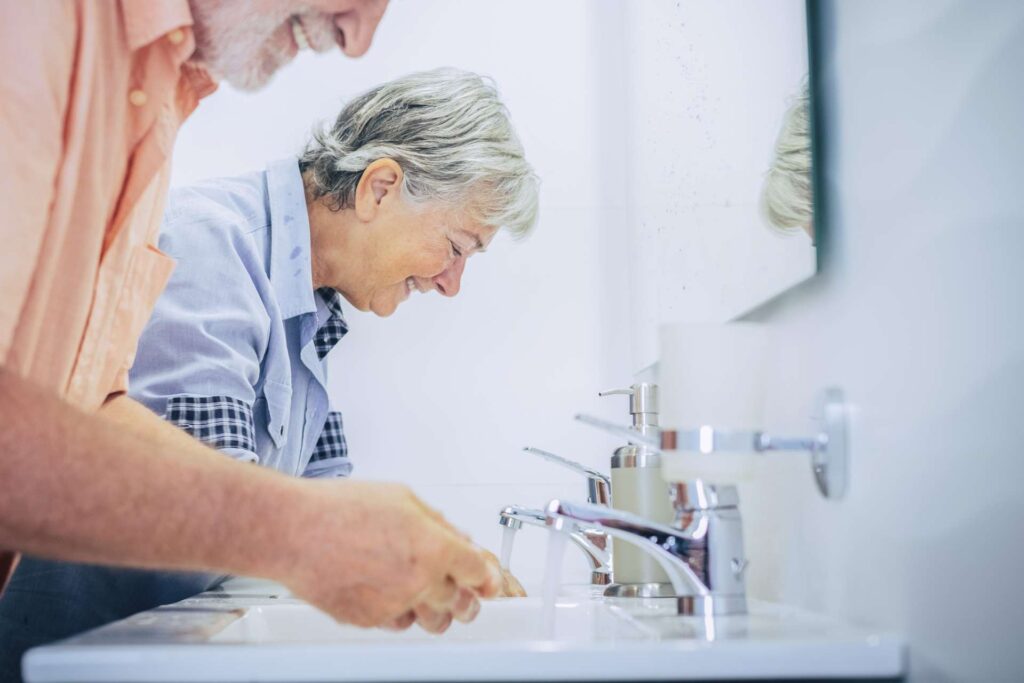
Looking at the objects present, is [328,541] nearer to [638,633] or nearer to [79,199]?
[638,633]

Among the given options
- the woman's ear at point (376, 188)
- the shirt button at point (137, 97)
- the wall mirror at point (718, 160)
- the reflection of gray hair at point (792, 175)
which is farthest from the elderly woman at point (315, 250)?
the reflection of gray hair at point (792, 175)

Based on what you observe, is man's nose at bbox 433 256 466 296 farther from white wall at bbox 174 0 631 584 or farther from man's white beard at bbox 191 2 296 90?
man's white beard at bbox 191 2 296 90

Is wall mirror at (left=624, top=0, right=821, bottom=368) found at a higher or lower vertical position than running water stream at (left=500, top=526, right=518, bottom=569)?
higher

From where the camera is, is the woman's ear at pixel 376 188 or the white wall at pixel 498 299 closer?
the woman's ear at pixel 376 188

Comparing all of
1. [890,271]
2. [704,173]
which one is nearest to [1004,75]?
[890,271]

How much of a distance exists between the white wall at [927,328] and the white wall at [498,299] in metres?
1.02

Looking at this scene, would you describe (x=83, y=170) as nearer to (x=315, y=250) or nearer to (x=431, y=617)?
(x=431, y=617)

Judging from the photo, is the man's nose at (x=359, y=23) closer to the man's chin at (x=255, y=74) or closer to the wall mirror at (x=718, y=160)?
the man's chin at (x=255, y=74)

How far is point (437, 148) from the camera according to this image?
166 centimetres

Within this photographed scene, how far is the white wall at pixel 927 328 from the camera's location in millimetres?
543

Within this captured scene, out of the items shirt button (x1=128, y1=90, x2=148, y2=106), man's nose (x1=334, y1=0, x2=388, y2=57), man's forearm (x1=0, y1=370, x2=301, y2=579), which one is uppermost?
man's nose (x1=334, y1=0, x2=388, y2=57)

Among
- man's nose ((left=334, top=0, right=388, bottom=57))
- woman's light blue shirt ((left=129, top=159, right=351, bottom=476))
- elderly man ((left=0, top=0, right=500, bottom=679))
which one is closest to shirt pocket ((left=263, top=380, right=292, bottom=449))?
woman's light blue shirt ((left=129, top=159, right=351, bottom=476))

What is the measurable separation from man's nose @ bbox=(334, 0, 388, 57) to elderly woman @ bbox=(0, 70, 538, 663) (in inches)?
22.1

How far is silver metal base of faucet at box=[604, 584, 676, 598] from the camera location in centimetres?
91
